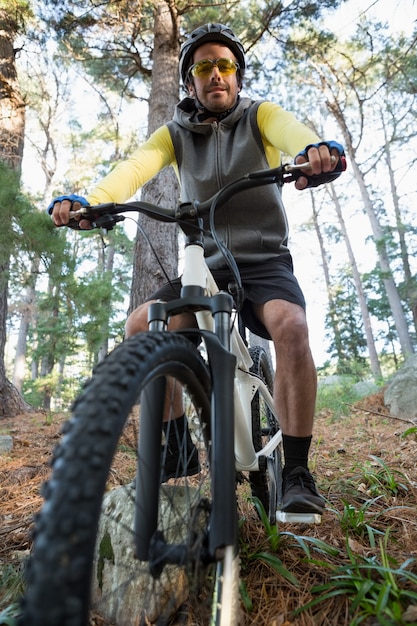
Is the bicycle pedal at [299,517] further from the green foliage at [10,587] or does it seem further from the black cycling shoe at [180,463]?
the green foliage at [10,587]

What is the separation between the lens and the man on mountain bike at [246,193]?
1724 millimetres

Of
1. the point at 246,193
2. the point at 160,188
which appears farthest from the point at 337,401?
the point at 246,193

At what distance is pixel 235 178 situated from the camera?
203 cm

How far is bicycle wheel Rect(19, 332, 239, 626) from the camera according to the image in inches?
21.9

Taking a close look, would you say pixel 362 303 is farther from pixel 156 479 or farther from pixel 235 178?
pixel 156 479

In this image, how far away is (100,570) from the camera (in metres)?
1.51

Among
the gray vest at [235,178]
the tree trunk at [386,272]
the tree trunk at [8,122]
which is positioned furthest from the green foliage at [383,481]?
the tree trunk at [386,272]

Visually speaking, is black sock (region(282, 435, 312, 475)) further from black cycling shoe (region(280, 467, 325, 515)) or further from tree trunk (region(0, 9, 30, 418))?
tree trunk (region(0, 9, 30, 418))

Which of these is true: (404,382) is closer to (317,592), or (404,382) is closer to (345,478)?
(345,478)

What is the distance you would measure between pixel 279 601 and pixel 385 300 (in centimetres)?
2035

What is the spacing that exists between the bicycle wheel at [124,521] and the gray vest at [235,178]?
3.03 feet

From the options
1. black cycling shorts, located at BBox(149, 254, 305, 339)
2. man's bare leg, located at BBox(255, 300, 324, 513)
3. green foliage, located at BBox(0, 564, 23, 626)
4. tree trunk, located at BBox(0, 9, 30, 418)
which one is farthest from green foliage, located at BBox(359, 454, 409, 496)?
tree trunk, located at BBox(0, 9, 30, 418)

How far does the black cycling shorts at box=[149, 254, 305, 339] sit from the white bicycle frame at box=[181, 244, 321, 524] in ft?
0.61

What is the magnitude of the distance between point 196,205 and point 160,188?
3546 mm
